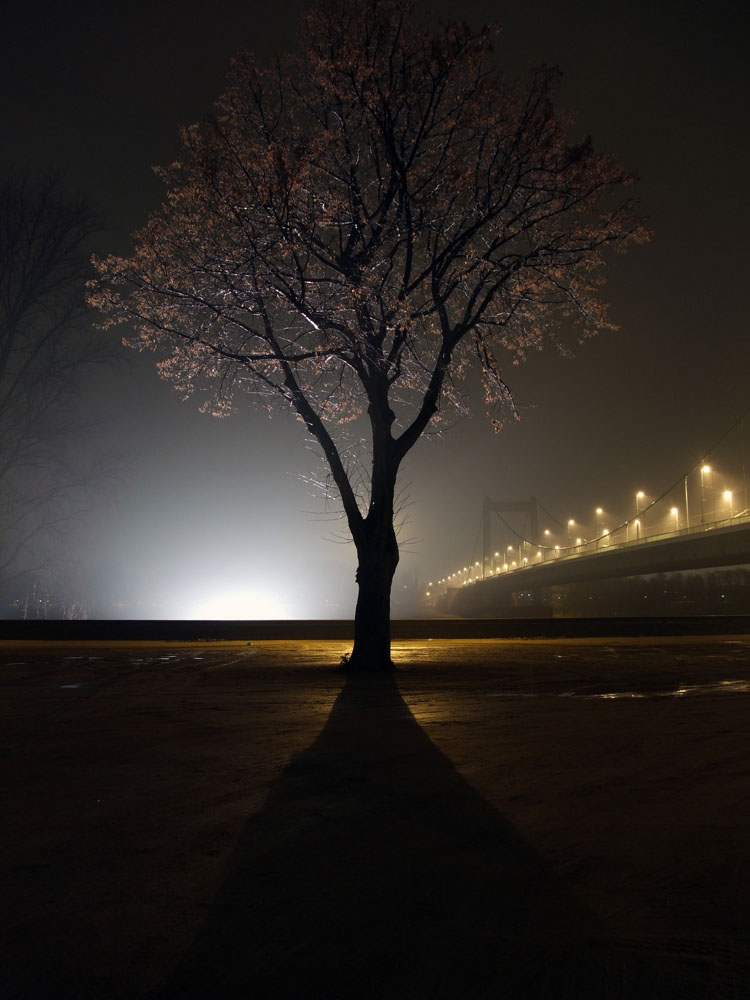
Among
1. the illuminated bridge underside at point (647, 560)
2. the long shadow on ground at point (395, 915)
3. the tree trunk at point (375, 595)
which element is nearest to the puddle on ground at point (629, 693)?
the tree trunk at point (375, 595)

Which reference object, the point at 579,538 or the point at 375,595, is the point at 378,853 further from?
the point at 579,538

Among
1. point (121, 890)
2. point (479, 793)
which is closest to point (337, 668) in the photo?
point (479, 793)

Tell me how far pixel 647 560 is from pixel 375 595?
38617mm

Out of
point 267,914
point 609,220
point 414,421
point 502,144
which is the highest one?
point 502,144

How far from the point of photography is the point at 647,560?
43.3 meters

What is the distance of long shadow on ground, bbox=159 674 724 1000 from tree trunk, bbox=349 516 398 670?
18.8 feet

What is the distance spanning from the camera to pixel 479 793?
2.99 meters

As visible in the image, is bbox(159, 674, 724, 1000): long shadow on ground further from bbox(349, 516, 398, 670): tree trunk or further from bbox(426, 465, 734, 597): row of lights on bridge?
bbox(426, 465, 734, 597): row of lights on bridge

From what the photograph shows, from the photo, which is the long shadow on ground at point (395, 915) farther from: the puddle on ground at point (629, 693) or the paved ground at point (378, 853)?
the puddle on ground at point (629, 693)

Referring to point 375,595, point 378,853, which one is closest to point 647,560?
point 375,595

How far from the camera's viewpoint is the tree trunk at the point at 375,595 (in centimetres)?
870

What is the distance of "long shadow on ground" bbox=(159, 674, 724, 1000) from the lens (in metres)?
1.54

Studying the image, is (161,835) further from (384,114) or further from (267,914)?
(384,114)

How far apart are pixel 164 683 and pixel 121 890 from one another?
5.33 m
